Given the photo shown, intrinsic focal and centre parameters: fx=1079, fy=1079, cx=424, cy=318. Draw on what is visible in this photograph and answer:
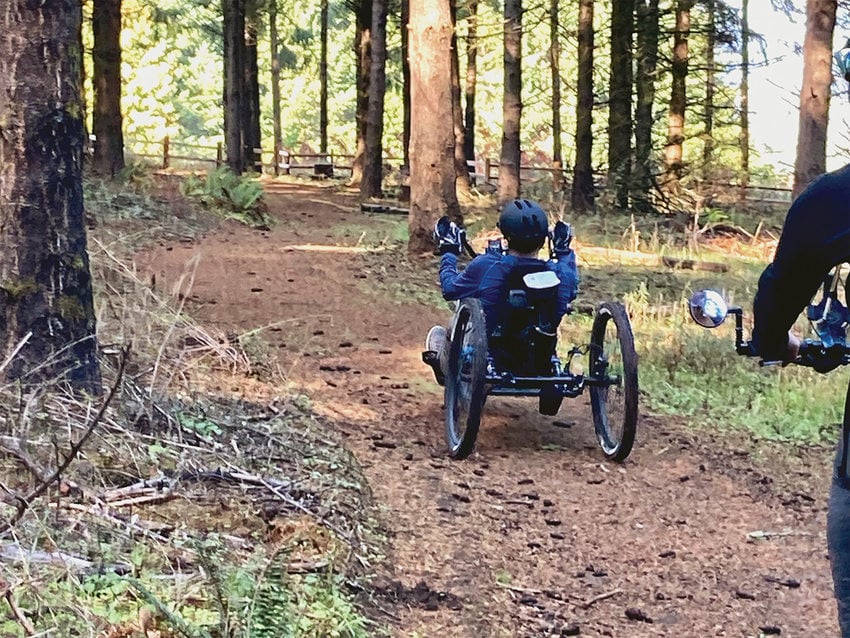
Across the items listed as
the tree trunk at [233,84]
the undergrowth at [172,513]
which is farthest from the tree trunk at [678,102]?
the undergrowth at [172,513]

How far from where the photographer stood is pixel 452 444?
6539 millimetres

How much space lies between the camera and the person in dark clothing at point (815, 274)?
2.02m

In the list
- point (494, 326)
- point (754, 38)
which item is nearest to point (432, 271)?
point (494, 326)

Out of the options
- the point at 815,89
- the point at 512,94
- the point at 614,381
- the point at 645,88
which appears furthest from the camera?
the point at 645,88

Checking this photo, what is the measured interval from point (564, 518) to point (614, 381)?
4.05 ft

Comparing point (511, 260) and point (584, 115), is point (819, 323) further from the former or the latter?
point (584, 115)

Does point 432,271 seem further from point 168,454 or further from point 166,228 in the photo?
point 168,454

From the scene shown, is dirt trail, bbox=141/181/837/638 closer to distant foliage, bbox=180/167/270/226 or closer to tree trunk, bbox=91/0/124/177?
distant foliage, bbox=180/167/270/226

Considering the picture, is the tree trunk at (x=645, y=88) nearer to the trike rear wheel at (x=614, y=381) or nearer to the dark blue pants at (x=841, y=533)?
the trike rear wheel at (x=614, y=381)

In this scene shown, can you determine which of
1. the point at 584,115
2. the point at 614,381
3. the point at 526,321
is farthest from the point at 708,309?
the point at 584,115

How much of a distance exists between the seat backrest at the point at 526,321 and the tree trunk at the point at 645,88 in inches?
620

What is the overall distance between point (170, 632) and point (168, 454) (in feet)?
5.74

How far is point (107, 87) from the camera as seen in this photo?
63.1 feet

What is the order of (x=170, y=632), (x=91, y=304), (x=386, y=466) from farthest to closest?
(x=386, y=466) < (x=91, y=304) < (x=170, y=632)
